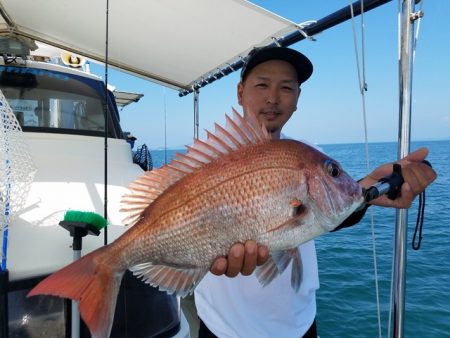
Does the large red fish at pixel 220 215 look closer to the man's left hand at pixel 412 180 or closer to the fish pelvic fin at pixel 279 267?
the fish pelvic fin at pixel 279 267

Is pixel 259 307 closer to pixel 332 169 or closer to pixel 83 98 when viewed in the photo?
pixel 332 169

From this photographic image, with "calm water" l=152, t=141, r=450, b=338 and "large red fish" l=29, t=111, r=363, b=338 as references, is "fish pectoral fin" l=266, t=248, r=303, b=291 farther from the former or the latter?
"calm water" l=152, t=141, r=450, b=338

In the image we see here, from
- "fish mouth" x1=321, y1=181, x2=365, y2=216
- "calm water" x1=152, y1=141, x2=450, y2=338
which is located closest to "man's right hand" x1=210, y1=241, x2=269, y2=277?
"fish mouth" x1=321, y1=181, x2=365, y2=216

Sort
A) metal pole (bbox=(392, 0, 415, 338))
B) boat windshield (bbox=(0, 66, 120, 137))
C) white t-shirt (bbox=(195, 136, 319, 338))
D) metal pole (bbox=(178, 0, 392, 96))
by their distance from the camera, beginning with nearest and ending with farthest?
white t-shirt (bbox=(195, 136, 319, 338))
metal pole (bbox=(392, 0, 415, 338))
metal pole (bbox=(178, 0, 392, 96))
boat windshield (bbox=(0, 66, 120, 137))

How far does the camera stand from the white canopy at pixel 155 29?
3.27 m

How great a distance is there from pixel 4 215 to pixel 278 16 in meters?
2.70

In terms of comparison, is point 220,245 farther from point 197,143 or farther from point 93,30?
point 93,30

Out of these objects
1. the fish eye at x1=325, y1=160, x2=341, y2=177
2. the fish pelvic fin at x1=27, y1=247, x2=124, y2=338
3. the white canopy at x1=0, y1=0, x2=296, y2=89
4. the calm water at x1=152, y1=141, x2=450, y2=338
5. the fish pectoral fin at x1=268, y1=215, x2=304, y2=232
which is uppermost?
the white canopy at x1=0, y1=0, x2=296, y2=89

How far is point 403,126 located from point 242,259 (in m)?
1.17

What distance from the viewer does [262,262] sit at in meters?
1.41

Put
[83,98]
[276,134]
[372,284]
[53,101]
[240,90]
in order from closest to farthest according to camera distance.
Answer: [276,134] < [240,90] < [53,101] < [83,98] < [372,284]

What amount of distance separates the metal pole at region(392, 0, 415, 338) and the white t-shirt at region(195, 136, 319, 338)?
0.47 metres

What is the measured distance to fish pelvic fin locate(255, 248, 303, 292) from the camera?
143 cm

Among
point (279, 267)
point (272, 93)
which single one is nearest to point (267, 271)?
point (279, 267)
